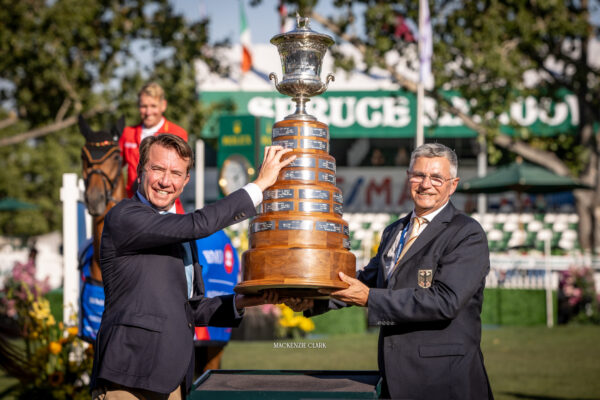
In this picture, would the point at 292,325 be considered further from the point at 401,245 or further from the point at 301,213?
the point at 301,213

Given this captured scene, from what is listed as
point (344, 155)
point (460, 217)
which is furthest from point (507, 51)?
point (344, 155)

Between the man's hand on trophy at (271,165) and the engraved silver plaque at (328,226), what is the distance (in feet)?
1.12

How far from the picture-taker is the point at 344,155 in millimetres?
40625

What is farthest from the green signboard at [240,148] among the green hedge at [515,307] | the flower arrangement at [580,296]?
the flower arrangement at [580,296]

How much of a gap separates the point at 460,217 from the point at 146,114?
410 cm

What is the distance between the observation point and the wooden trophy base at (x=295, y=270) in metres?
4.35

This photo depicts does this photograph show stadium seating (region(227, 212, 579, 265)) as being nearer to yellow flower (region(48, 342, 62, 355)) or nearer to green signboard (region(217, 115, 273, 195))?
green signboard (region(217, 115, 273, 195))

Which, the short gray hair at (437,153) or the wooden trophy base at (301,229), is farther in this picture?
the short gray hair at (437,153)

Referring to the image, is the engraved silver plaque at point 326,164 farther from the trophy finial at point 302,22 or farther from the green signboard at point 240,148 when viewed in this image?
the green signboard at point 240,148

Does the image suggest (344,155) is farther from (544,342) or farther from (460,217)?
(460,217)

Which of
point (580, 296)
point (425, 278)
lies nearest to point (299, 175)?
point (425, 278)

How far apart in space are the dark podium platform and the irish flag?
27.9 metres

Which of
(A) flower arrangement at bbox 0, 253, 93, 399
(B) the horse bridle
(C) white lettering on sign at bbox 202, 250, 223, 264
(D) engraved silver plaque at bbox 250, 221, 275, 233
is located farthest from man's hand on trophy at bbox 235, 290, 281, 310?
(A) flower arrangement at bbox 0, 253, 93, 399

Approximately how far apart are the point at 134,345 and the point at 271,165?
48.3 inches
